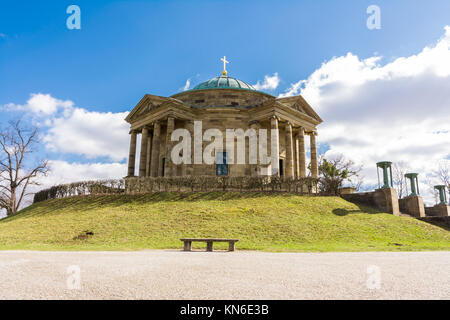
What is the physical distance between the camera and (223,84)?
123 feet

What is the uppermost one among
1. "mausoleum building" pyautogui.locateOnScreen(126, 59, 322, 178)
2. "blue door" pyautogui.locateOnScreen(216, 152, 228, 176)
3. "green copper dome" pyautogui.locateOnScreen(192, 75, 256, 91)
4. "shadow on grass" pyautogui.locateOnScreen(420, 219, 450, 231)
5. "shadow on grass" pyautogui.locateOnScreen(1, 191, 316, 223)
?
"green copper dome" pyautogui.locateOnScreen(192, 75, 256, 91)

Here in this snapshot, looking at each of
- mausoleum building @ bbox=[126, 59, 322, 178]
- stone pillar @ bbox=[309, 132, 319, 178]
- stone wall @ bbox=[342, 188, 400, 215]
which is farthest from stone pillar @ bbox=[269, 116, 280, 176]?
stone wall @ bbox=[342, 188, 400, 215]

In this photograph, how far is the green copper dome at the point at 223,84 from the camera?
3678 cm

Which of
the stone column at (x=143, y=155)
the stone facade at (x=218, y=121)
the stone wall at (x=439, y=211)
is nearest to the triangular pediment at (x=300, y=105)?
the stone facade at (x=218, y=121)

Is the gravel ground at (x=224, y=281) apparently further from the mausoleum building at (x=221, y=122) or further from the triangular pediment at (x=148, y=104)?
the triangular pediment at (x=148, y=104)

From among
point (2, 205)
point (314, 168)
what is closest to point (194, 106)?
point (314, 168)

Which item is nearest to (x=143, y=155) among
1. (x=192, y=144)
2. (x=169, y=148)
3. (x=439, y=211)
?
(x=169, y=148)

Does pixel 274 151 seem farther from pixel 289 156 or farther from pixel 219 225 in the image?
pixel 219 225

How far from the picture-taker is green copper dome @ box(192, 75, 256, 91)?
36.8 m

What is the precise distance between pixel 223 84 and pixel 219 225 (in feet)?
78.4

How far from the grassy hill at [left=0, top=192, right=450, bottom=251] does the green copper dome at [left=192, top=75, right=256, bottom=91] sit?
17.5 m

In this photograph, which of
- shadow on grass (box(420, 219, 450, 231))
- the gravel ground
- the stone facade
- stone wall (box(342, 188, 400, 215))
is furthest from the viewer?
the stone facade

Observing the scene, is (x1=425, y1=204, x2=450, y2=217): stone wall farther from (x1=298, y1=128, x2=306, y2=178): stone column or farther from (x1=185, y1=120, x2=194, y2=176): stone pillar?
(x1=185, y1=120, x2=194, y2=176): stone pillar

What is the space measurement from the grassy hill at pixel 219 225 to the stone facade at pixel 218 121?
8.37m
